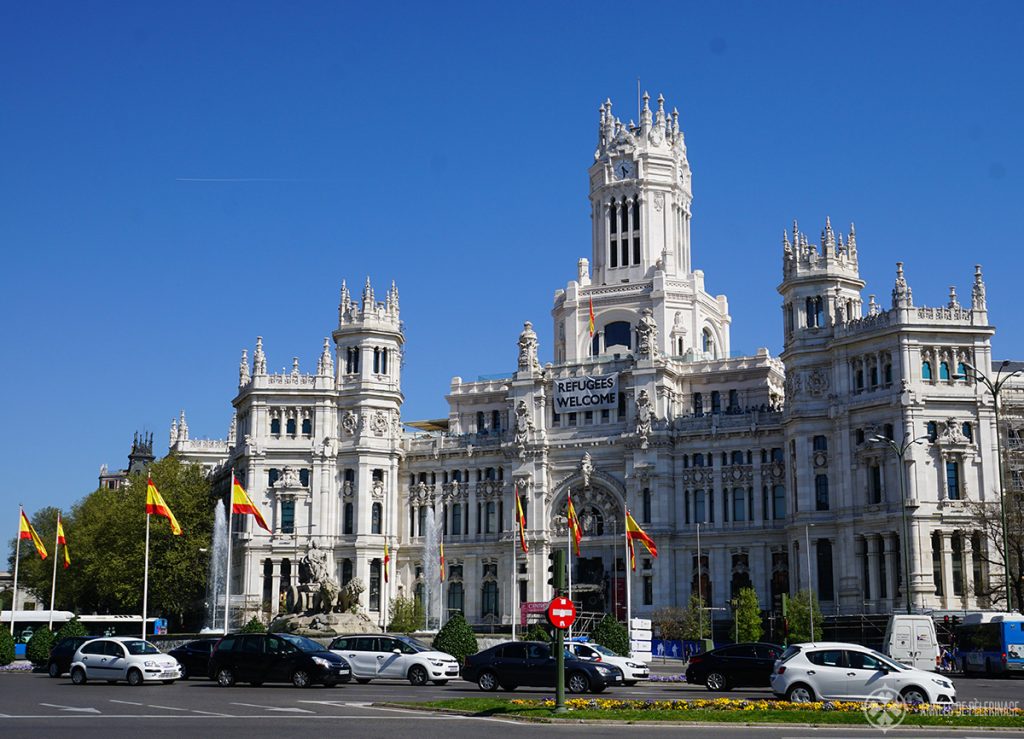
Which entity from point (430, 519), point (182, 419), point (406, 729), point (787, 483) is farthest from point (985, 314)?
point (182, 419)

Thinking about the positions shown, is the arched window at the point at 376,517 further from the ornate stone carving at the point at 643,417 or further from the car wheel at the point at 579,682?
the car wheel at the point at 579,682

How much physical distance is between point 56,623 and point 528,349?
4313 cm

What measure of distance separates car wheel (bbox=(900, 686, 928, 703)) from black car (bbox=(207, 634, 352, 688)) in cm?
1882

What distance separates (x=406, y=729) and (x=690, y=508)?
7468cm

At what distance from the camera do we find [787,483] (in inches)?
3789

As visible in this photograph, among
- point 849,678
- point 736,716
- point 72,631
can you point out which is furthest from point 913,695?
point 72,631

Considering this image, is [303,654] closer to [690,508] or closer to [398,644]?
[398,644]

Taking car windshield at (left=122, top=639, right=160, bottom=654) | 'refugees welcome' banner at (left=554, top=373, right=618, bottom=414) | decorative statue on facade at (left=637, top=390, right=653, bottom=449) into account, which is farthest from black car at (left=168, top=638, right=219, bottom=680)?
'refugees welcome' banner at (left=554, top=373, right=618, bottom=414)

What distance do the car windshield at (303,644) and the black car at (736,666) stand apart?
13409 millimetres

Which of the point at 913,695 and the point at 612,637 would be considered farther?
the point at 612,637

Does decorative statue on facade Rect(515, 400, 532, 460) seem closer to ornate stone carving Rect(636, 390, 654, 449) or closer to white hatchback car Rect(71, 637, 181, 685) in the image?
ornate stone carving Rect(636, 390, 654, 449)

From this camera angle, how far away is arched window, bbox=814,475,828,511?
303 ft

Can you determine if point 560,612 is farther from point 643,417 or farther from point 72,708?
point 643,417

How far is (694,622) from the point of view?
305 feet
